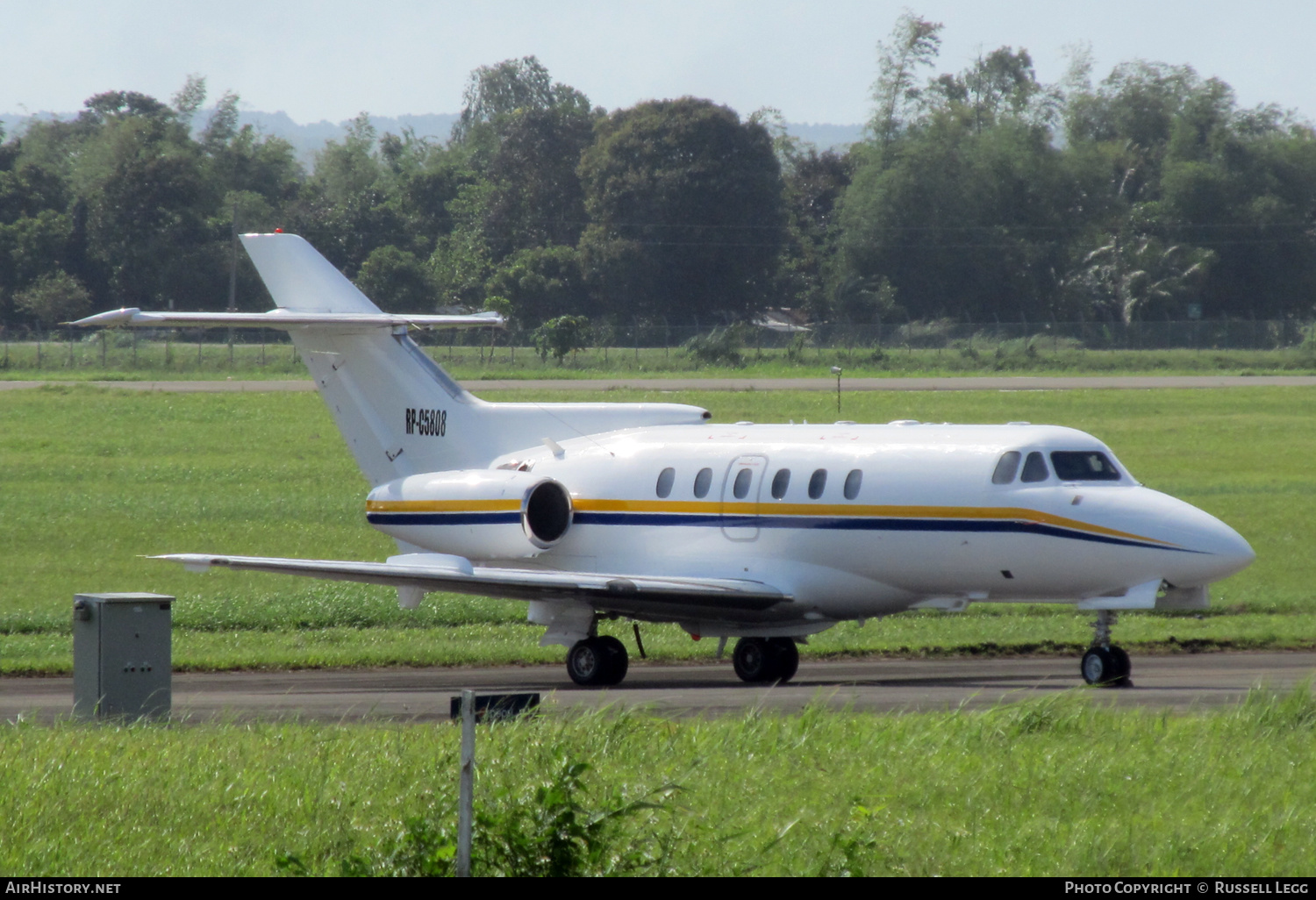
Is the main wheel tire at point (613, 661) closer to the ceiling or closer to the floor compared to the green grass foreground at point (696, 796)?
closer to the floor

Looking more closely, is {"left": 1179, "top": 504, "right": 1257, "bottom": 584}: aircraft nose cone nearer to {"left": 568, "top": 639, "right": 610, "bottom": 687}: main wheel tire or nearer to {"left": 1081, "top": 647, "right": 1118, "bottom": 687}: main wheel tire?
{"left": 1081, "top": 647, "right": 1118, "bottom": 687}: main wheel tire

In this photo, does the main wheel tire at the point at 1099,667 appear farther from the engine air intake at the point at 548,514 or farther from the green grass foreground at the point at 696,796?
the engine air intake at the point at 548,514

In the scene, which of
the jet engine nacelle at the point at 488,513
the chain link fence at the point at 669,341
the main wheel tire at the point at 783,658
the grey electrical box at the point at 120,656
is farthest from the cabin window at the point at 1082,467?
the chain link fence at the point at 669,341

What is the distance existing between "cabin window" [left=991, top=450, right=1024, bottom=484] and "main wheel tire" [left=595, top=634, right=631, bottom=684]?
4.44 m

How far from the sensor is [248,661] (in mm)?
19359

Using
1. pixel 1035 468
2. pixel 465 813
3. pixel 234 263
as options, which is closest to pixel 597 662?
pixel 1035 468

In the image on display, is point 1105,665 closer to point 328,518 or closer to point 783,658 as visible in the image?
point 783,658

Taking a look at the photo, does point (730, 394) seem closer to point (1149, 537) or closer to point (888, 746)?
point (1149, 537)

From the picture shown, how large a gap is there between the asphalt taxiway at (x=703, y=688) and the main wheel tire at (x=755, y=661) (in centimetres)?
24

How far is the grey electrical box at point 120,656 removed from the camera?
12.1 m

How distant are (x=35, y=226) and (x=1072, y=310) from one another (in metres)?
55.8

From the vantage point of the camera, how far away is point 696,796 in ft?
29.6

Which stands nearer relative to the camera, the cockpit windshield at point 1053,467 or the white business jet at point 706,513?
the white business jet at point 706,513
